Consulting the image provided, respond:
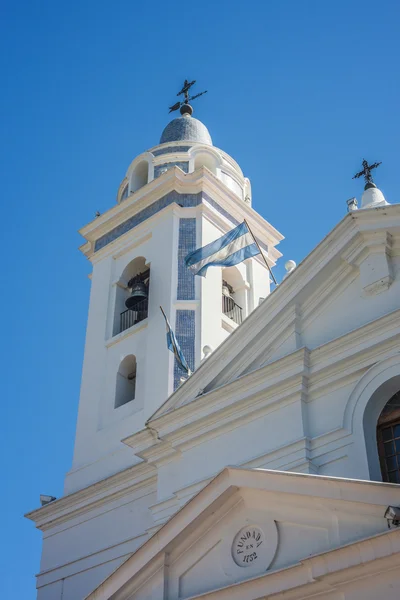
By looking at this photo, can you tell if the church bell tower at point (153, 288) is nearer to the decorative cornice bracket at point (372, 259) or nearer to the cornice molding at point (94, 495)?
the cornice molding at point (94, 495)

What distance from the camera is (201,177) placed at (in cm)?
2139

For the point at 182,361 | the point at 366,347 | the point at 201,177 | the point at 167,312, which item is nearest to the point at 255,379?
the point at 366,347

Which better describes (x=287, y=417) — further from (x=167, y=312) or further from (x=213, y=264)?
(x=167, y=312)

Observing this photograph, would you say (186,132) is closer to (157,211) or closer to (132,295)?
(157,211)

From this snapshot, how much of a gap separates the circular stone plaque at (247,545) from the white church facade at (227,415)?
0.02 meters

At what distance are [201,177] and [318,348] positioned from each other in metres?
8.80

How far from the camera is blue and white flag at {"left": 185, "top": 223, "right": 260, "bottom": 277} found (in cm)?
1767

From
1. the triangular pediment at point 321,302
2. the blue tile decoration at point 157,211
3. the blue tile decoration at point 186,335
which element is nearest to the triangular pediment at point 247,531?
the triangular pediment at point 321,302

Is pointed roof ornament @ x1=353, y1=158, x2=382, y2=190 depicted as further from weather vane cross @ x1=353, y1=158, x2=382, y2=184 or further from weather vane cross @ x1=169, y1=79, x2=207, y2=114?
weather vane cross @ x1=169, y1=79, x2=207, y2=114

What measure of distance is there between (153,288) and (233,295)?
2382 millimetres

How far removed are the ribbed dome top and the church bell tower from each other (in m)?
0.54

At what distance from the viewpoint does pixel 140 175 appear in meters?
24.1

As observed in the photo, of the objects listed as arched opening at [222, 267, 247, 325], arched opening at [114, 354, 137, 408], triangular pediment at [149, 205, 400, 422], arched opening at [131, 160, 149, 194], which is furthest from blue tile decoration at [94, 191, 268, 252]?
triangular pediment at [149, 205, 400, 422]

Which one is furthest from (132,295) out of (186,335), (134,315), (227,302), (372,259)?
(372,259)
